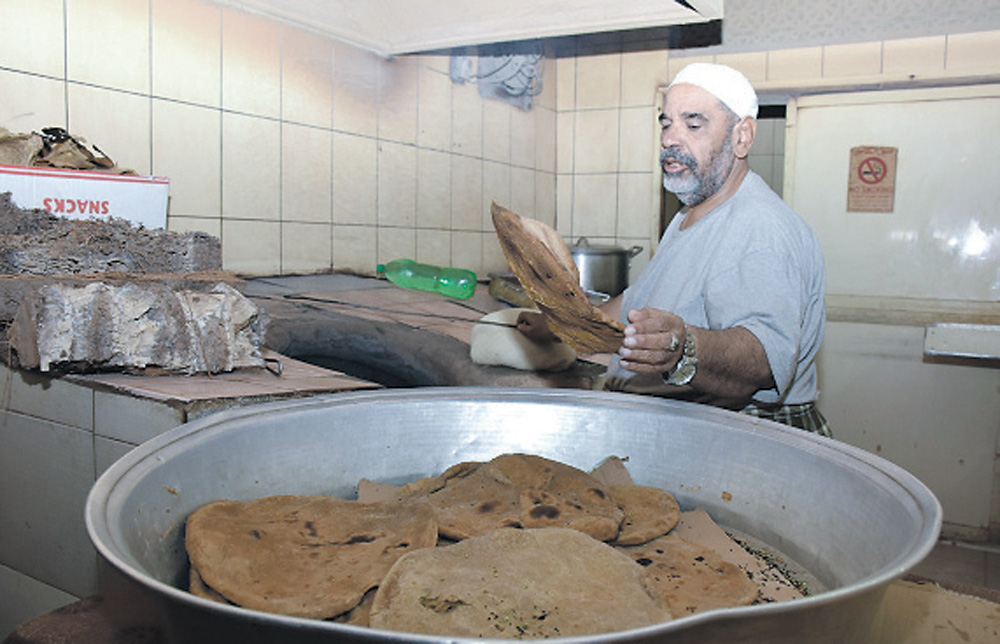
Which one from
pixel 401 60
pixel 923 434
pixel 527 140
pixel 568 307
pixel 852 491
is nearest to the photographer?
pixel 852 491

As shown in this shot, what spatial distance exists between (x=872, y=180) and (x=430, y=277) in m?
2.27

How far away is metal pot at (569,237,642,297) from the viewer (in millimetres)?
3578

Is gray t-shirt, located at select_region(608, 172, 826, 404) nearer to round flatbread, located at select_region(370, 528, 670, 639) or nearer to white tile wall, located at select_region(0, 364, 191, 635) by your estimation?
round flatbread, located at select_region(370, 528, 670, 639)

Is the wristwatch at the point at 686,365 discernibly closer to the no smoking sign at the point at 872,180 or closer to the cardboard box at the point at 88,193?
the cardboard box at the point at 88,193

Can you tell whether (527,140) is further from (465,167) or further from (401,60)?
(401,60)

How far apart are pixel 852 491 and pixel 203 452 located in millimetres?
769

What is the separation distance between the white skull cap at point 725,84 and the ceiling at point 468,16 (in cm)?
17

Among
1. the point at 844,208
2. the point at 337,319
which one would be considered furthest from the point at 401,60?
the point at 844,208

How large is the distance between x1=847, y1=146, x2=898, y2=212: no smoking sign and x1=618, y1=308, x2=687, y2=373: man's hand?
3.10 meters

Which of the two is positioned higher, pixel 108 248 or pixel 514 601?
pixel 108 248

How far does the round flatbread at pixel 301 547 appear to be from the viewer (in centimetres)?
78

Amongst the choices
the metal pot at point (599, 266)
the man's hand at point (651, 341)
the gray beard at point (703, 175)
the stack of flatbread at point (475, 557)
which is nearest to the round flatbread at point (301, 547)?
the stack of flatbread at point (475, 557)

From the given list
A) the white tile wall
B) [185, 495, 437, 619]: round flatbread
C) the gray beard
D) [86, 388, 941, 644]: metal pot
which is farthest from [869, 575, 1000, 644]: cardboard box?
the white tile wall

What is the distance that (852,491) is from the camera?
0.90m
